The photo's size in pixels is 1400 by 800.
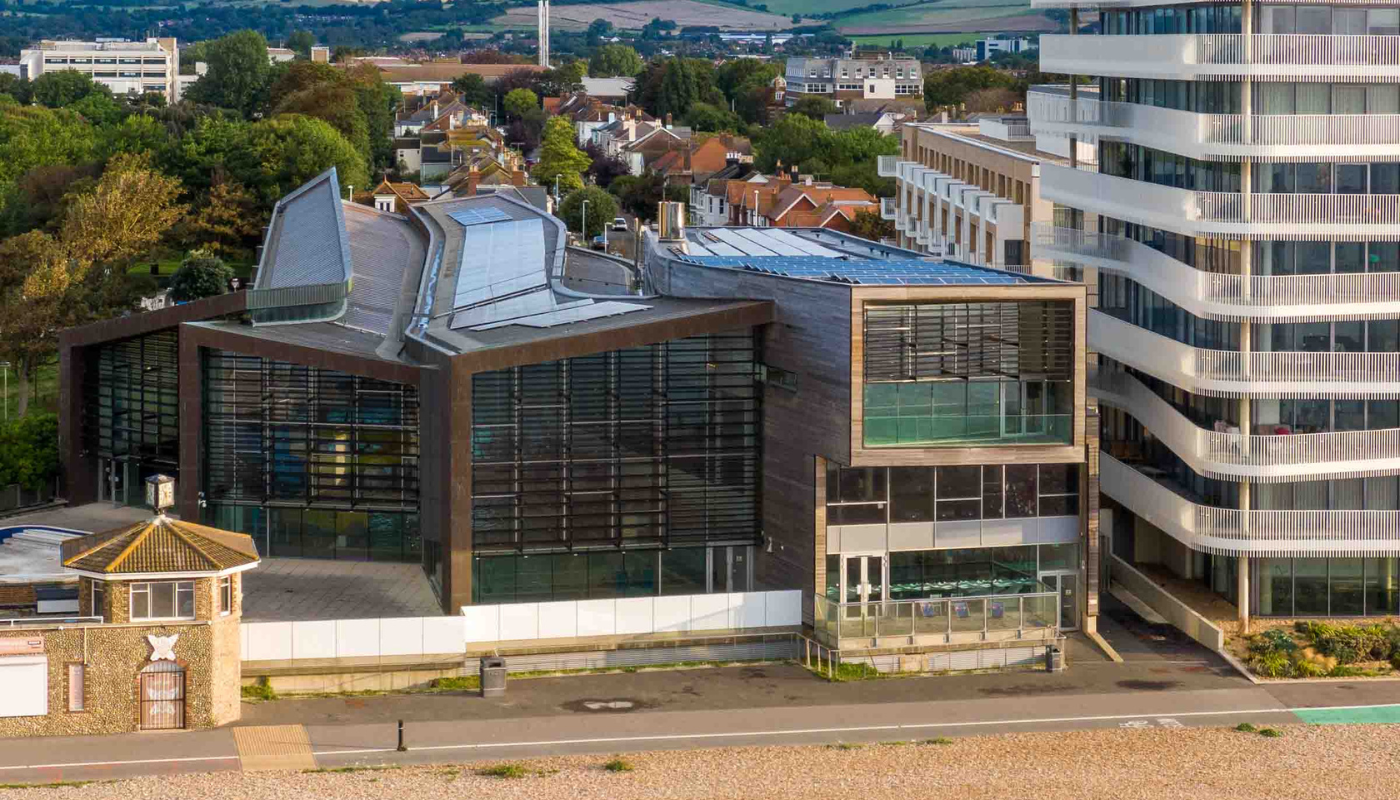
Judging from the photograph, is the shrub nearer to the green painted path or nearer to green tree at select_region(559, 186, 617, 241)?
the green painted path

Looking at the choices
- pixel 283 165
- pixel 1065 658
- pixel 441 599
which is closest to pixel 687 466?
pixel 441 599

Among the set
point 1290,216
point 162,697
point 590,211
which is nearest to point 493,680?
point 162,697

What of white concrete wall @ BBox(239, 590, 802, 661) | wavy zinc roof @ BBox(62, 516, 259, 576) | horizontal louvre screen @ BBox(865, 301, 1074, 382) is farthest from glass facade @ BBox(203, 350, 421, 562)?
horizontal louvre screen @ BBox(865, 301, 1074, 382)

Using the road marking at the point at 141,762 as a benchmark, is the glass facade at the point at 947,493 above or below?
above

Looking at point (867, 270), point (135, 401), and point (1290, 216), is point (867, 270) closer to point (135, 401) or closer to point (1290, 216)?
point (1290, 216)

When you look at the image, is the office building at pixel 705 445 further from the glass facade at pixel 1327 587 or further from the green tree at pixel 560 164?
the green tree at pixel 560 164

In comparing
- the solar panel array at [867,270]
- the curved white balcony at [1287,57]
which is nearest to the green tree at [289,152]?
the solar panel array at [867,270]
